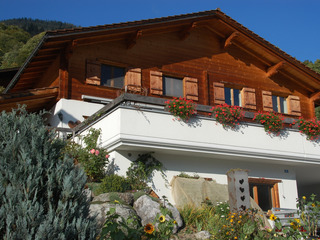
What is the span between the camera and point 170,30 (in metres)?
17.6

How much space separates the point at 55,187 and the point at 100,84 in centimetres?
1077

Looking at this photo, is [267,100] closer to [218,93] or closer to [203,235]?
[218,93]

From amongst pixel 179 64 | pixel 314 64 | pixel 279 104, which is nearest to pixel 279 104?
pixel 279 104

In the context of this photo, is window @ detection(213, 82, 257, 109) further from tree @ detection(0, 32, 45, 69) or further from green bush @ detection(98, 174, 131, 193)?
tree @ detection(0, 32, 45, 69)

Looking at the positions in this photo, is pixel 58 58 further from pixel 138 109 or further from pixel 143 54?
pixel 138 109

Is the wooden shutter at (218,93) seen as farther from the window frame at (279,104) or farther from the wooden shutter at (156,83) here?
the window frame at (279,104)

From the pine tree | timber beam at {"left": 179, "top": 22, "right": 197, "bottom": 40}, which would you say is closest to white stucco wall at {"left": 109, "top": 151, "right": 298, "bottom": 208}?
the pine tree

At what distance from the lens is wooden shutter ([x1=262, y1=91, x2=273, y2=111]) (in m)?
18.7

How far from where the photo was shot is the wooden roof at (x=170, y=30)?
48.7ft

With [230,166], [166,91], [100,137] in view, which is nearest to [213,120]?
[230,166]

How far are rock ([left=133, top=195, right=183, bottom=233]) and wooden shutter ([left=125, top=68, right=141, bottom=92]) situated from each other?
6.96 m

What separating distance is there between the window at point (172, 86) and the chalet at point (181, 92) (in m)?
0.04

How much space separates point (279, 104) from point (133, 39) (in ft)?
24.5

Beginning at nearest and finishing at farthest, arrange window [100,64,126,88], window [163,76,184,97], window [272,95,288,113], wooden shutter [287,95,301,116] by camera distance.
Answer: window [100,64,126,88]
window [163,76,184,97]
window [272,95,288,113]
wooden shutter [287,95,301,116]
